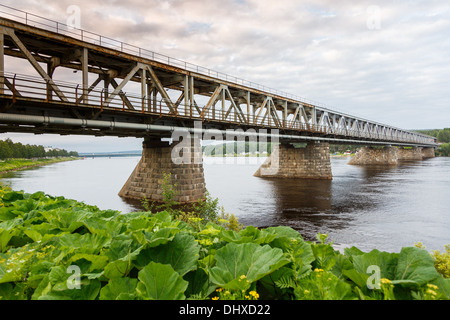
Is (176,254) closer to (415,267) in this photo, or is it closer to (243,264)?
(243,264)

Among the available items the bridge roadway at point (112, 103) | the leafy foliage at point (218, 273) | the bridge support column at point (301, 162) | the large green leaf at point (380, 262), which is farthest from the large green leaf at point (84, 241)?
the bridge support column at point (301, 162)

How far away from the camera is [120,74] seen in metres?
24.5

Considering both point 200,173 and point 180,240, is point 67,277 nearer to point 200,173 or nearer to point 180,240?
point 180,240

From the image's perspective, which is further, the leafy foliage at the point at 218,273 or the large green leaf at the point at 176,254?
the large green leaf at the point at 176,254

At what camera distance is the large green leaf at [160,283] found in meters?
1.44

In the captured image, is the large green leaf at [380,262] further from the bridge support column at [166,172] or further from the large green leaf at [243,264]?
the bridge support column at [166,172]

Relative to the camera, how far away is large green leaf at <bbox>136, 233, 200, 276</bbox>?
1.86 meters

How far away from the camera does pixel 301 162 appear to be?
163ft

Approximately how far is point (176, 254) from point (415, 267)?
62.6 inches

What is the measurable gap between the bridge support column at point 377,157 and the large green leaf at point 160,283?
104 metres

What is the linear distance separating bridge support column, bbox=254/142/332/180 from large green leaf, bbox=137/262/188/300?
48.8 meters

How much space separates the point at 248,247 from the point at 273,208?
22.4m

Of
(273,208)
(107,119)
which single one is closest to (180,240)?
(107,119)

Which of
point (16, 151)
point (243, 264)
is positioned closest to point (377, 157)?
point (243, 264)
